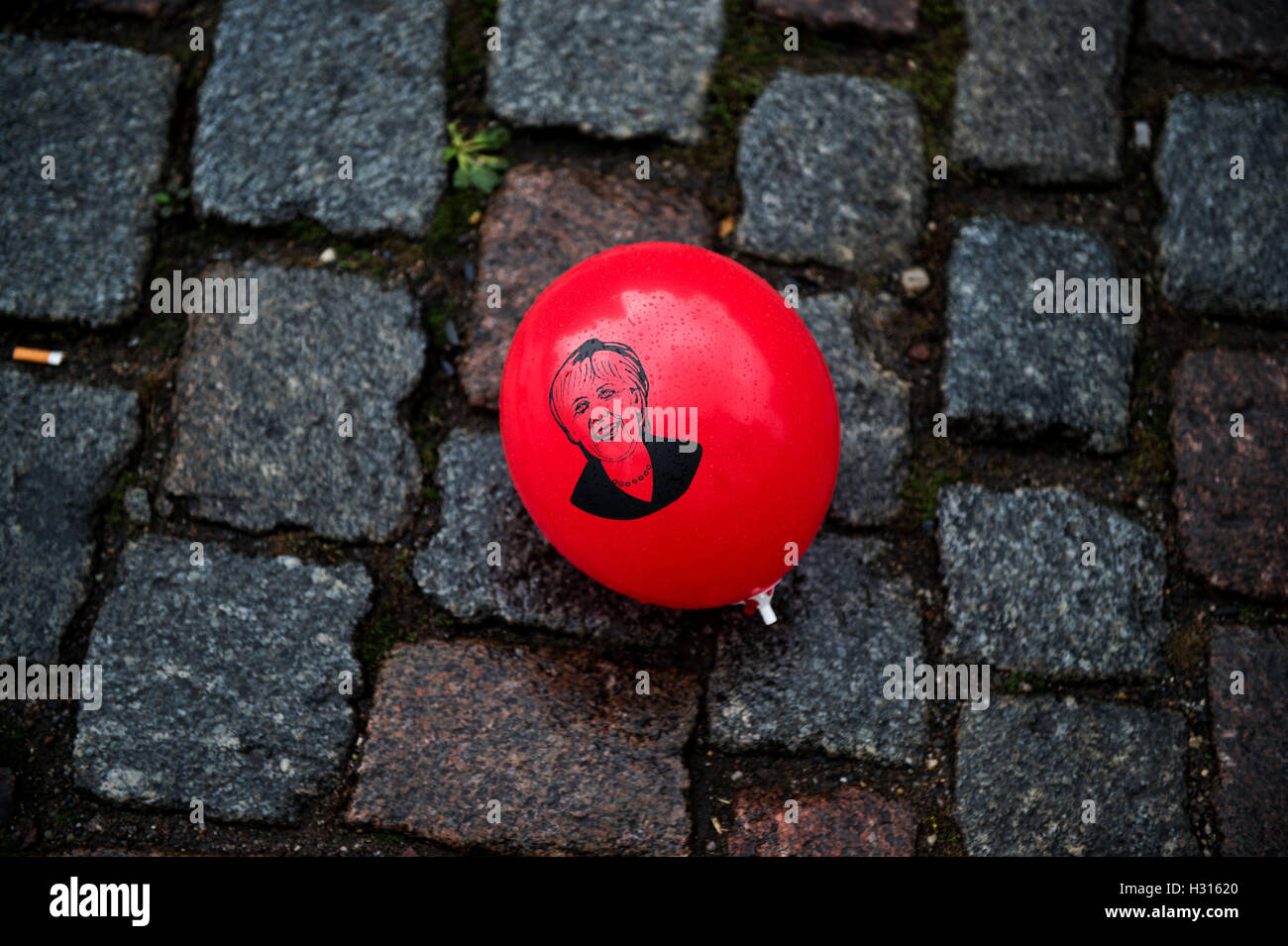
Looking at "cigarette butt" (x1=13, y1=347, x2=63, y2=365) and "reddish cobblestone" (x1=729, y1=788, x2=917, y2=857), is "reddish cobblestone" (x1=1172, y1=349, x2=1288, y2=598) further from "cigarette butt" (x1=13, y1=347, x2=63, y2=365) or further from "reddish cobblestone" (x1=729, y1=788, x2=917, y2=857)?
"cigarette butt" (x1=13, y1=347, x2=63, y2=365)

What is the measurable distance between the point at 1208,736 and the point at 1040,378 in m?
0.95

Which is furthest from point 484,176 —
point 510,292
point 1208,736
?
point 1208,736

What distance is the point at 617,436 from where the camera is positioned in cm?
183

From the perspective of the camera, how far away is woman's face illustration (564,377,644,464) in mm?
1817

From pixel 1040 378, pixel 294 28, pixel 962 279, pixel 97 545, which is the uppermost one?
pixel 294 28

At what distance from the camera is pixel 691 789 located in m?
2.24

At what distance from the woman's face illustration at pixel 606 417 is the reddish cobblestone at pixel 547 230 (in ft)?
2.28

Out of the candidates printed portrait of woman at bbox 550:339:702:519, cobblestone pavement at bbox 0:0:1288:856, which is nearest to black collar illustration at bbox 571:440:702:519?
printed portrait of woman at bbox 550:339:702:519

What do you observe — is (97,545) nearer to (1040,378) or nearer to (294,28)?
(294,28)

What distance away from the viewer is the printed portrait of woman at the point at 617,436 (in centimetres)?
182

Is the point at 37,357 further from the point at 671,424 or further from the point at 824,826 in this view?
the point at 824,826

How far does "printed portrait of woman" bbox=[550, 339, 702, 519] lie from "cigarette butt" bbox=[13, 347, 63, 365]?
4.89ft

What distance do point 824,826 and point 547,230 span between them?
1.65 metres

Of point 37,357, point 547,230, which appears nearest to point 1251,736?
point 547,230
